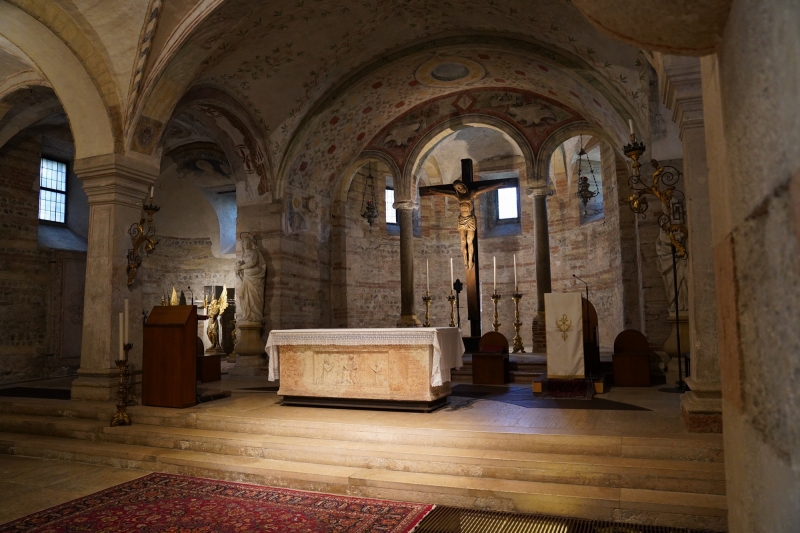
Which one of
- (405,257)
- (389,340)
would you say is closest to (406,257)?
(405,257)

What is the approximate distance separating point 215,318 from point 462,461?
10.2m

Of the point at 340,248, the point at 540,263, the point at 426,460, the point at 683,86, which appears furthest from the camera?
the point at 340,248

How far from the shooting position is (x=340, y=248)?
14531 mm

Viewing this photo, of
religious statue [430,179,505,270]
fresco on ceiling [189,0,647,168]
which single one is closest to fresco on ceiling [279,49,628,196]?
fresco on ceiling [189,0,647,168]

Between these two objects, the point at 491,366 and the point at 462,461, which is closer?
the point at 462,461

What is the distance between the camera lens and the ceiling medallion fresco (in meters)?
11.1

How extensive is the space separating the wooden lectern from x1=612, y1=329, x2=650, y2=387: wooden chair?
5617 mm

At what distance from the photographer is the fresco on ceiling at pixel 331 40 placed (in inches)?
336

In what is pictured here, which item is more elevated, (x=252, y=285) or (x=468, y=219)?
(x=468, y=219)

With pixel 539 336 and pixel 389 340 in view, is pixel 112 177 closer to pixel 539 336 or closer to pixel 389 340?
pixel 389 340

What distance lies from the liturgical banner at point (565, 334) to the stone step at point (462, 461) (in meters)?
2.59

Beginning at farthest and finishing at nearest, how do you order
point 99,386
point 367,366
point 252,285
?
point 252,285
point 99,386
point 367,366

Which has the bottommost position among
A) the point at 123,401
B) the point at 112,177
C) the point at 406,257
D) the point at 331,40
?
the point at 123,401

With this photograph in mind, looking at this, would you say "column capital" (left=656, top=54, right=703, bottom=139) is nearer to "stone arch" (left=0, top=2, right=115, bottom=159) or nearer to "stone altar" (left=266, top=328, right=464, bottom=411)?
"stone altar" (left=266, top=328, right=464, bottom=411)
